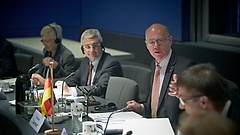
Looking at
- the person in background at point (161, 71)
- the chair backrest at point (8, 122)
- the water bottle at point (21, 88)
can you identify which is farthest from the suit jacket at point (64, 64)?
the person in background at point (161, 71)

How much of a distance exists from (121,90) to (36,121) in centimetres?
111

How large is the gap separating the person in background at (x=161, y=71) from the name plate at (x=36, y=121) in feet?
2.19

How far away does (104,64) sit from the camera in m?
4.35

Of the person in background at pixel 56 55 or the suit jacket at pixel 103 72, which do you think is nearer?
the suit jacket at pixel 103 72

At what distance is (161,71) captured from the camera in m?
3.56

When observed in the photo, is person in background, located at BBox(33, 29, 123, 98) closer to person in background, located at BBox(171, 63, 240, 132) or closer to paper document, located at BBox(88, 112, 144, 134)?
paper document, located at BBox(88, 112, 144, 134)

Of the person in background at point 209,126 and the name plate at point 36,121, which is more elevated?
the person in background at point 209,126

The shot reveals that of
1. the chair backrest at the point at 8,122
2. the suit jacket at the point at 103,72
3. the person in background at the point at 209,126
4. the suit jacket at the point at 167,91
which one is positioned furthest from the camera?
the suit jacket at the point at 103,72

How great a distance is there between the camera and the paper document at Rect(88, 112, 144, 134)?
2.85 meters

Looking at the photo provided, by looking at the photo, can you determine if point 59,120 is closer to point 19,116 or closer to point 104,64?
point 19,116

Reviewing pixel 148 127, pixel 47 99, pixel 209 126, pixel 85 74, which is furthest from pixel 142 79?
pixel 209 126

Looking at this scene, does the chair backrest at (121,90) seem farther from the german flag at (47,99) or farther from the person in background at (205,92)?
the person in background at (205,92)

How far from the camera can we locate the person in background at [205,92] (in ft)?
6.55

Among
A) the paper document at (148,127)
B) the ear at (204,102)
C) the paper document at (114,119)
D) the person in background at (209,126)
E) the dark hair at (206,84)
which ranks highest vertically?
the person in background at (209,126)
